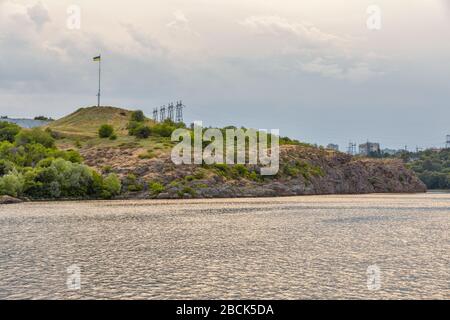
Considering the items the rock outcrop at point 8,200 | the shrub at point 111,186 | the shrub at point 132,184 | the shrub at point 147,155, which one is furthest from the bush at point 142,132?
the rock outcrop at point 8,200

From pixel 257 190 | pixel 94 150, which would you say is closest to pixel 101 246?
pixel 257 190

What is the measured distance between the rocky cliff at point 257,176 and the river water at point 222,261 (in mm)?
68254

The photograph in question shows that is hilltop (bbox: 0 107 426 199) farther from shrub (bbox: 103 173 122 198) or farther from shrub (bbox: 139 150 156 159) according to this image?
shrub (bbox: 103 173 122 198)

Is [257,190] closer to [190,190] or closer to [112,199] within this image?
[190,190]

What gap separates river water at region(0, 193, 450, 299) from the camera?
68.1 feet

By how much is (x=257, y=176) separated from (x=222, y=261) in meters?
112

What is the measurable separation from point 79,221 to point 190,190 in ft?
210

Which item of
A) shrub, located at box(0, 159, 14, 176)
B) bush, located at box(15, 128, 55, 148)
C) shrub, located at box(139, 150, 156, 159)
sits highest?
bush, located at box(15, 128, 55, 148)

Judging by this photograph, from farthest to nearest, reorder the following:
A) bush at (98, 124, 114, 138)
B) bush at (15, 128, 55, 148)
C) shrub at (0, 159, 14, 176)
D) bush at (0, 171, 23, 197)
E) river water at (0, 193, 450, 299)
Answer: bush at (98, 124, 114, 138)
bush at (15, 128, 55, 148)
shrub at (0, 159, 14, 176)
bush at (0, 171, 23, 197)
river water at (0, 193, 450, 299)

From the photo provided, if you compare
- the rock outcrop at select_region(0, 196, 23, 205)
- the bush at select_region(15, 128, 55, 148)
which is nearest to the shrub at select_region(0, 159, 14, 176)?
the rock outcrop at select_region(0, 196, 23, 205)

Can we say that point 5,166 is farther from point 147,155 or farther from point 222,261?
point 222,261

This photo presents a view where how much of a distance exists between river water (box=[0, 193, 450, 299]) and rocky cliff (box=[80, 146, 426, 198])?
68.3m

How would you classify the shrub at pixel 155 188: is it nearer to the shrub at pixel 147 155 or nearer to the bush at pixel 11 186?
the shrub at pixel 147 155

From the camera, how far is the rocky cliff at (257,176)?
117m
